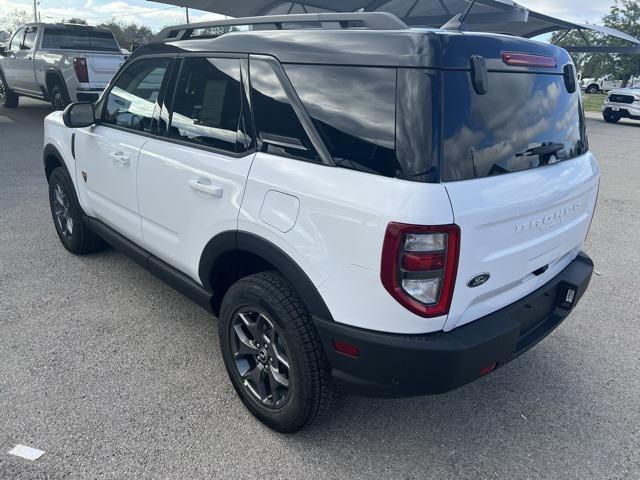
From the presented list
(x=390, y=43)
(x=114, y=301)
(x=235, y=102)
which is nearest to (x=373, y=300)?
(x=390, y=43)

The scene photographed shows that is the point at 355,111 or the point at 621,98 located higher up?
the point at 355,111

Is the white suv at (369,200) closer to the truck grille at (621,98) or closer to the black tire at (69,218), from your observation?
the black tire at (69,218)

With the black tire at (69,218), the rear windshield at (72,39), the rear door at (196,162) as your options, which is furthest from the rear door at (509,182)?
the rear windshield at (72,39)

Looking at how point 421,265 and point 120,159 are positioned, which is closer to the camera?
point 421,265

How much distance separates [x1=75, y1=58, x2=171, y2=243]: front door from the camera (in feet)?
10.3

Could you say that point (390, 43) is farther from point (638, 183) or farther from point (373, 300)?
point (638, 183)

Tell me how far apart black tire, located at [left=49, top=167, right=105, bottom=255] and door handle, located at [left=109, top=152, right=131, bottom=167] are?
92cm

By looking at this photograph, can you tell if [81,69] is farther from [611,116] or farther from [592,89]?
[592,89]

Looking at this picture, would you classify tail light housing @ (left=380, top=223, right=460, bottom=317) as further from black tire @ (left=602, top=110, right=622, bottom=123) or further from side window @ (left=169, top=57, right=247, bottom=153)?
black tire @ (left=602, top=110, right=622, bottom=123)

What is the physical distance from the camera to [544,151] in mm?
2279

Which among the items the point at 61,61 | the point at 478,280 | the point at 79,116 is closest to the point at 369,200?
the point at 478,280

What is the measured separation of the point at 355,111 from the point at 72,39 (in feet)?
38.7

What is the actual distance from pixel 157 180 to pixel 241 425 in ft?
4.71

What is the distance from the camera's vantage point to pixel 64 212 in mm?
4441
